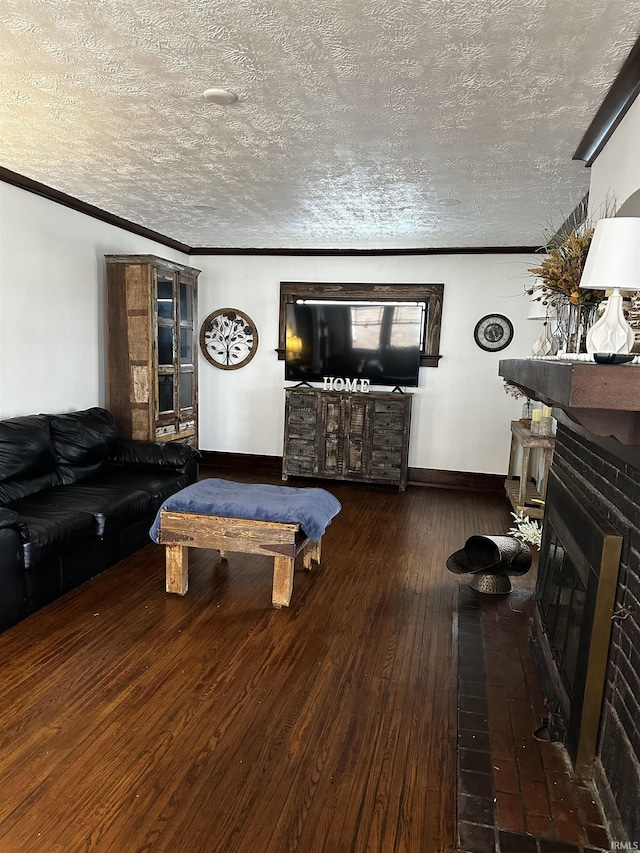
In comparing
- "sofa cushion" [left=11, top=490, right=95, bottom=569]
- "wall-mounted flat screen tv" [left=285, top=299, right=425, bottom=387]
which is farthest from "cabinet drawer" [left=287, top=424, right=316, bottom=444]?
"sofa cushion" [left=11, top=490, right=95, bottom=569]

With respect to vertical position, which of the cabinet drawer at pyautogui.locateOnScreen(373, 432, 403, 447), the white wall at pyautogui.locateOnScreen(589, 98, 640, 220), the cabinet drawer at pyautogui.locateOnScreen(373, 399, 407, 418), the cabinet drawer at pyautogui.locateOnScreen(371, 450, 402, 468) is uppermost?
the white wall at pyautogui.locateOnScreen(589, 98, 640, 220)

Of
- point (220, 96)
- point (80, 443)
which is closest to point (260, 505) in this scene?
point (80, 443)

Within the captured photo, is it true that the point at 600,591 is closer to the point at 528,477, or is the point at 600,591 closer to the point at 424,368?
the point at 528,477

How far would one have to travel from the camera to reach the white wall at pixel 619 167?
2230 millimetres

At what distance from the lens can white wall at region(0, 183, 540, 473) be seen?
424 centimetres

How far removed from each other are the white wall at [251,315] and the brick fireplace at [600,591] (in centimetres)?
366

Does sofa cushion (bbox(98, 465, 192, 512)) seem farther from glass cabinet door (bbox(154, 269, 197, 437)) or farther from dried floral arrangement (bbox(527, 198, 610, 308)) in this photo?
dried floral arrangement (bbox(527, 198, 610, 308))

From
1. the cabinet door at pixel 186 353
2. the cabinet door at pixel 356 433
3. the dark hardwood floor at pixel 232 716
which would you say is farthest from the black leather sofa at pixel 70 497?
the cabinet door at pixel 356 433

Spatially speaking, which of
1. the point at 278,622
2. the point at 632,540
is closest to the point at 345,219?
the point at 278,622

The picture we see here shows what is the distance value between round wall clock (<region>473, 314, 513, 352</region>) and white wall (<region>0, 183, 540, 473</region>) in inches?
2.8

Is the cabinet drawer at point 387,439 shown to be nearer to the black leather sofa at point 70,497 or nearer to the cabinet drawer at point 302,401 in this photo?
the cabinet drawer at point 302,401

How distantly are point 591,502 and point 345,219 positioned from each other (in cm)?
360

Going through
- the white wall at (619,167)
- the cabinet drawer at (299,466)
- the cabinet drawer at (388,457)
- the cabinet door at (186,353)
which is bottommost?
the cabinet drawer at (299,466)

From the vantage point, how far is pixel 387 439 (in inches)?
237
